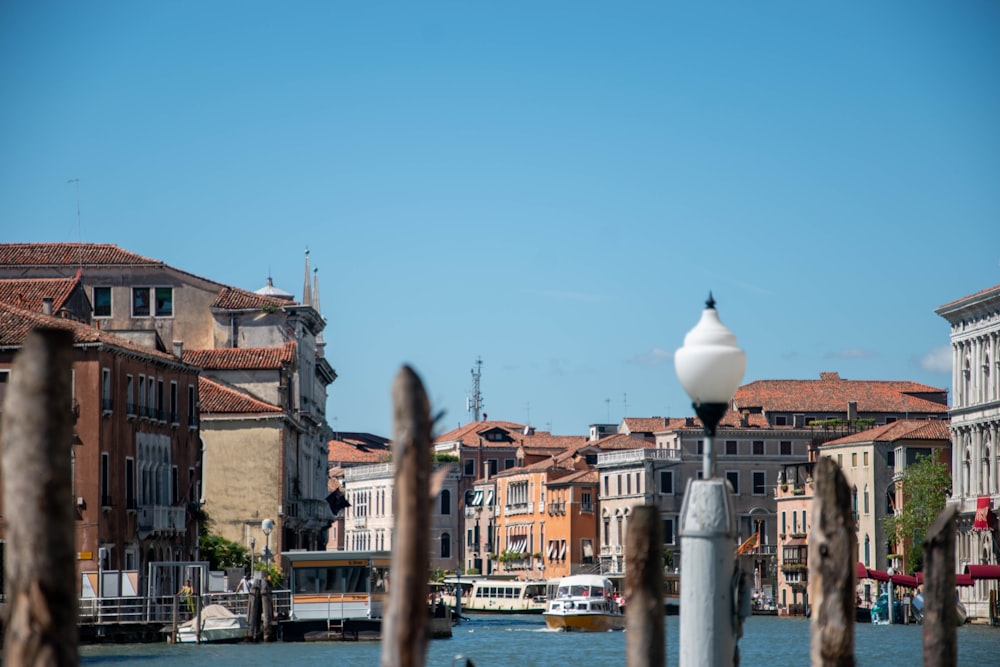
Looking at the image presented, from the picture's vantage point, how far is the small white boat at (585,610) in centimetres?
5853

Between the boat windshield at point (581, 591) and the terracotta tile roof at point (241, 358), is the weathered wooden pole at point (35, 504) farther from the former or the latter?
the boat windshield at point (581, 591)

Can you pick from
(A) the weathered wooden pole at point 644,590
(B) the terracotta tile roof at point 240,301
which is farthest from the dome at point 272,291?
(A) the weathered wooden pole at point 644,590

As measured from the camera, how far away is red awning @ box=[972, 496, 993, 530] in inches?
2443

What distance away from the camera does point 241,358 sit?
58344 mm

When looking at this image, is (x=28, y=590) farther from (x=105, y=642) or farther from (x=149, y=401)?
(x=149, y=401)

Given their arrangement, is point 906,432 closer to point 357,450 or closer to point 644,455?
point 644,455

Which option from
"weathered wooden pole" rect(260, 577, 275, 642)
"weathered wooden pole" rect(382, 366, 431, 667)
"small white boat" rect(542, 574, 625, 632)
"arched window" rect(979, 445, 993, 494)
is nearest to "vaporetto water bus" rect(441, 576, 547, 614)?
"small white boat" rect(542, 574, 625, 632)

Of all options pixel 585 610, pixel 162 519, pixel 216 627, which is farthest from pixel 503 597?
pixel 216 627

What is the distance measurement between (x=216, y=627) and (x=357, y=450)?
317 ft

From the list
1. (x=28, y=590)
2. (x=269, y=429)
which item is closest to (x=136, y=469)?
(x=269, y=429)

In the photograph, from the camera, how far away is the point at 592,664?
38156 millimetres

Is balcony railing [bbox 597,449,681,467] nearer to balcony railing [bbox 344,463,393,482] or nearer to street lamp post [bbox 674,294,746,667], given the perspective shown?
balcony railing [bbox 344,463,393,482]

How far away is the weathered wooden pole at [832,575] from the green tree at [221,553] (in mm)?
43216

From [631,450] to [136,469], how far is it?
176ft
